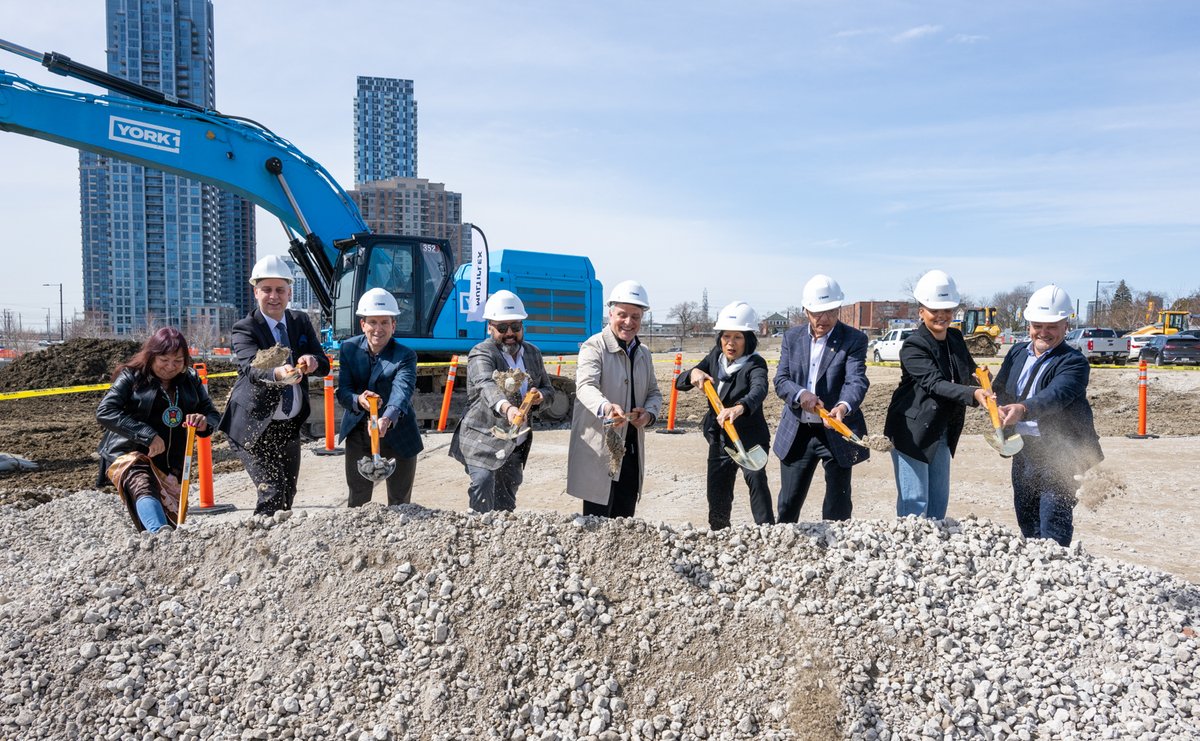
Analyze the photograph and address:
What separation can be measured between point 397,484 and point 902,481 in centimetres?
265

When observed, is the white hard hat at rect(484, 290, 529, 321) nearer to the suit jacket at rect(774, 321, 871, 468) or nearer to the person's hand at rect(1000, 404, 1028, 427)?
the suit jacket at rect(774, 321, 871, 468)

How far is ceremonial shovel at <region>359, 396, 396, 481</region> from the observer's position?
151 inches

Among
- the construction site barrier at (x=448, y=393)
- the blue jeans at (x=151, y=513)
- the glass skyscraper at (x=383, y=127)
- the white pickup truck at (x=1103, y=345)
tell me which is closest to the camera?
the blue jeans at (x=151, y=513)

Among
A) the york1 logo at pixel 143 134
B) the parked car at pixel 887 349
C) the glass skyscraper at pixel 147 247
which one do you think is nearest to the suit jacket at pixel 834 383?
the york1 logo at pixel 143 134

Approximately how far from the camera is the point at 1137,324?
47.7 meters

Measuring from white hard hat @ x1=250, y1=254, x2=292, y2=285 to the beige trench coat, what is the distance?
1.57 m

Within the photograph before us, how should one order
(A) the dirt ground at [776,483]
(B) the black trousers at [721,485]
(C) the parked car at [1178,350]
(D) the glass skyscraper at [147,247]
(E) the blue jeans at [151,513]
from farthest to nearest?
(D) the glass skyscraper at [147,247]
(C) the parked car at [1178,350]
(A) the dirt ground at [776,483]
(B) the black trousers at [721,485]
(E) the blue jeans at [151,513]

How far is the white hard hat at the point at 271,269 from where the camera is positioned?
3.90 m

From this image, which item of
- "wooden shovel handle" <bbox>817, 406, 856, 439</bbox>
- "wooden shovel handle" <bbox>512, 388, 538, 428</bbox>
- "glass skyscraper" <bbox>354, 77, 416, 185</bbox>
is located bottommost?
"wooden shovel handle" <bbox>817, 406, 856, 439</bbox>

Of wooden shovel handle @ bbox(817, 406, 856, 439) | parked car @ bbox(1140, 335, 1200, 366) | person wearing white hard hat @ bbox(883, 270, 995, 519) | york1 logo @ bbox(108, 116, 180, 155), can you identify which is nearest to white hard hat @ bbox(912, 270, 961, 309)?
person wearing white hard hat @ bbox(883, 270, 995, 519)

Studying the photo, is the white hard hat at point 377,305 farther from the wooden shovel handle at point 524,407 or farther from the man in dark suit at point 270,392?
the wooden shovel handle at point 524,407

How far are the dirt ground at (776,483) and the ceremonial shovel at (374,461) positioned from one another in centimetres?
153

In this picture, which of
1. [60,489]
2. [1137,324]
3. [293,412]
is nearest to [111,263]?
[60,489]

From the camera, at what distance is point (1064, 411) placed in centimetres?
373
